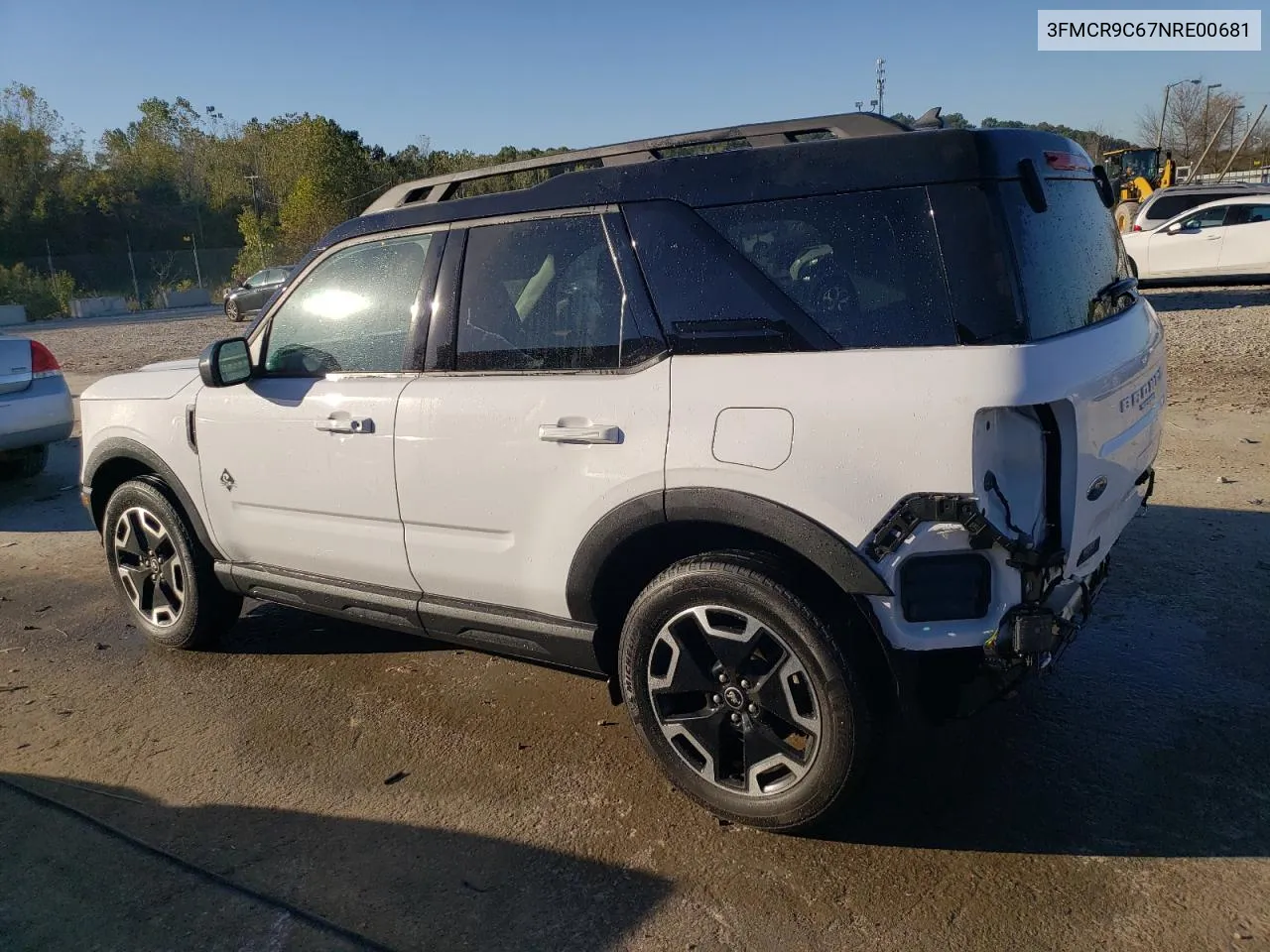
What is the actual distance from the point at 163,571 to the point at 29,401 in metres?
4.17

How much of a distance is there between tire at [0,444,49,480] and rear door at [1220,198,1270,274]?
16.7m

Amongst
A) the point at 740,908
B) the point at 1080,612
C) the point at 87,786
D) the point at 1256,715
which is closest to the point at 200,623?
the point at 87,786

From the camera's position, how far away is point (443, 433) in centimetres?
346

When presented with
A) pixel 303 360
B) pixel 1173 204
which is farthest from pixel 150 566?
pixel 1173 204

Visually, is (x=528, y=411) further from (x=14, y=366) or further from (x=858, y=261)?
(x=14, y=366)

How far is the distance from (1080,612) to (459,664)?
8.69 ft

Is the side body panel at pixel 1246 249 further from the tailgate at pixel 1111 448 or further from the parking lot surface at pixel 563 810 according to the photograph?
the tailgate at pixel 1111 448

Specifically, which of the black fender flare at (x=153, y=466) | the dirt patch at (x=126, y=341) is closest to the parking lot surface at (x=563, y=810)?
the black fender flare at (x=153, y=466)

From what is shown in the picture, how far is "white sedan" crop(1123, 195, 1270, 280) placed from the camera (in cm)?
1549

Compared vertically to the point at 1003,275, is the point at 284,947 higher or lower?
lower

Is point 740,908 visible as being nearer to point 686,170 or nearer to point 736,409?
point 736,409

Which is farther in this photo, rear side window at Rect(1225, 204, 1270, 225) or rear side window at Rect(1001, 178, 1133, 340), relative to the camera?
rear side window at Rect(1225, 204, 1270, 225)

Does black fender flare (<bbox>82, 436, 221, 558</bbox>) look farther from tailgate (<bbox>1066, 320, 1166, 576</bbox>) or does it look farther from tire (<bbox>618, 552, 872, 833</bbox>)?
tailgate (<bbox>1066, 320, 1166, 576</bbox>)

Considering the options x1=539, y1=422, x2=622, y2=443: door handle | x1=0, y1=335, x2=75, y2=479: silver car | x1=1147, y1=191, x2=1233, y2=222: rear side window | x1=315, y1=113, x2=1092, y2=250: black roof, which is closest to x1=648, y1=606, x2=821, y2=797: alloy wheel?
x1=539, y1=422, x2=622, y2=443: door handle
